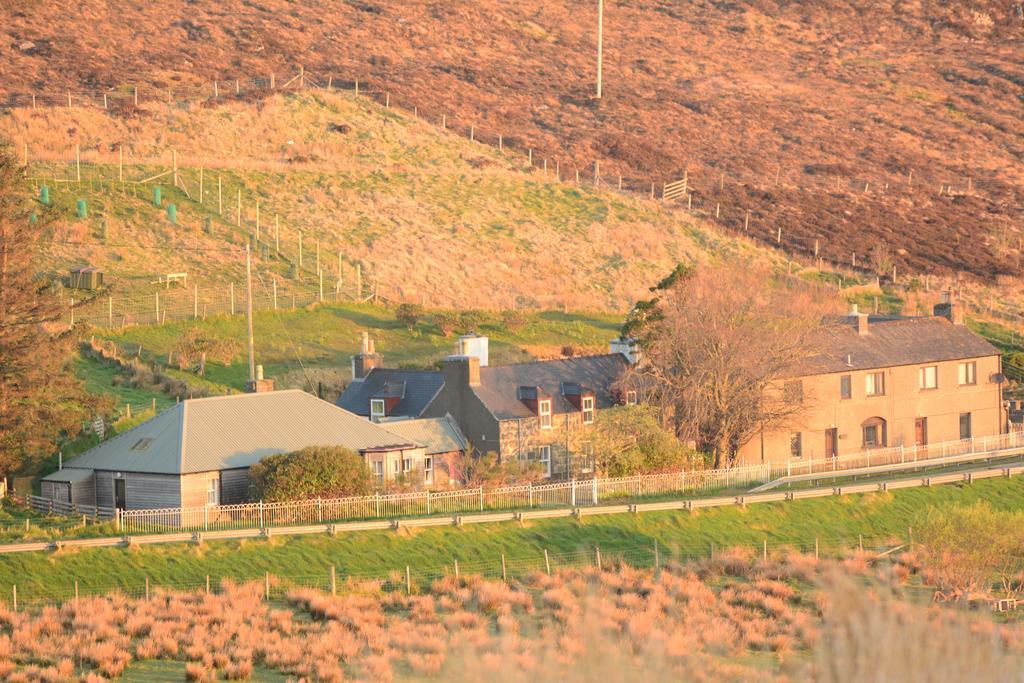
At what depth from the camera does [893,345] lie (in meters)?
62.8

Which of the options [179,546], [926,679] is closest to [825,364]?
[179,546]

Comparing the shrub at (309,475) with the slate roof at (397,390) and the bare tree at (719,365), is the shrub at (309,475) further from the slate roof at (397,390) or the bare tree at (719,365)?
the bare tree at (719,365)

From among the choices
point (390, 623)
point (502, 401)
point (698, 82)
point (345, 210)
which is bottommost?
point (390, 623)

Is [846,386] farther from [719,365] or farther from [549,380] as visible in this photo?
[549,380]

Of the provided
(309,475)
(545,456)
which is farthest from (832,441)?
(309,475)

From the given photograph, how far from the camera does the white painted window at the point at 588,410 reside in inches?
2119

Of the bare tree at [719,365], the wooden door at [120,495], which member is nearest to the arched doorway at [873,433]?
the bare tree at [719,365]

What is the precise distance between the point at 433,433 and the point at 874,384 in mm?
20586

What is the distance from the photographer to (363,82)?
370 ft

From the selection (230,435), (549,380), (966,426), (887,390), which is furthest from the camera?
(966,426)

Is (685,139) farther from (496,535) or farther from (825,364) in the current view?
(496,535)

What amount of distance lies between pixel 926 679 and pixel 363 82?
107290 millimetres

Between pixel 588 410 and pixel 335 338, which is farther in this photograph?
pixel 335 338

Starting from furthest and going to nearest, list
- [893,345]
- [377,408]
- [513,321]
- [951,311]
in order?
[513,321], [951,311], [893,345], [377,408]
